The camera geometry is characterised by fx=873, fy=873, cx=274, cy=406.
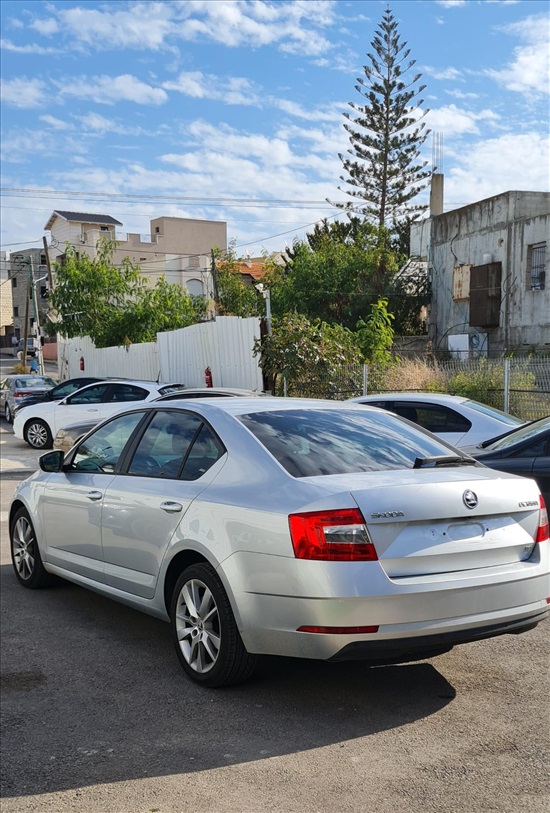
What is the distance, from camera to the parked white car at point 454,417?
10281 mm

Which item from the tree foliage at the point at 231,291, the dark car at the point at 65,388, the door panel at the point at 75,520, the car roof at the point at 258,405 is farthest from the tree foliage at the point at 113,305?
the car roof at the point at 258,405

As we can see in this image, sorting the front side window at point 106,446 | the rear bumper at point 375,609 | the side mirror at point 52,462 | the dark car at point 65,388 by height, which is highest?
the front side window at point 106,446

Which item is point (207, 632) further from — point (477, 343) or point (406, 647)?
point (477, 343)

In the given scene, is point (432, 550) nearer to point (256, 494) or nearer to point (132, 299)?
point (256, 494)

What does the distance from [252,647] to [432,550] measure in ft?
3.52

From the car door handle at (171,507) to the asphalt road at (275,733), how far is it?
1.00 metres

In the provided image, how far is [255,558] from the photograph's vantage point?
4492 millimetres

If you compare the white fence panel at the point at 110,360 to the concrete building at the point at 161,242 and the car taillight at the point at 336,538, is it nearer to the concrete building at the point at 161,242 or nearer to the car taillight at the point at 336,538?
the concrete building at the point at 161,242

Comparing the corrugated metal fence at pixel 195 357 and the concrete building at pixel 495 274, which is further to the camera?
the concrete building at pixel 495 274

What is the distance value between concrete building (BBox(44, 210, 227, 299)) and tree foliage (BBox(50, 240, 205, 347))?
822 inches

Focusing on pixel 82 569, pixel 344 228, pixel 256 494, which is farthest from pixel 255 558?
pixel 344 228

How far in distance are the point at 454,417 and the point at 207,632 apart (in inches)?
248

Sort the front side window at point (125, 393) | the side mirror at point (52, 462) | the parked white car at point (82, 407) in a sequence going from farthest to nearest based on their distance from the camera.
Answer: the front side window at point (125, 393) → the parked white car at point (82, 407) → the side mirror at point (52, 462)

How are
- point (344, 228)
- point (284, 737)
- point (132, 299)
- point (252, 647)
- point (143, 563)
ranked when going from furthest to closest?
1. point (344, 228)
2. point (132, 299)
3. point (143, 563)
4. point (252, 647)
5. point (284, 737)
